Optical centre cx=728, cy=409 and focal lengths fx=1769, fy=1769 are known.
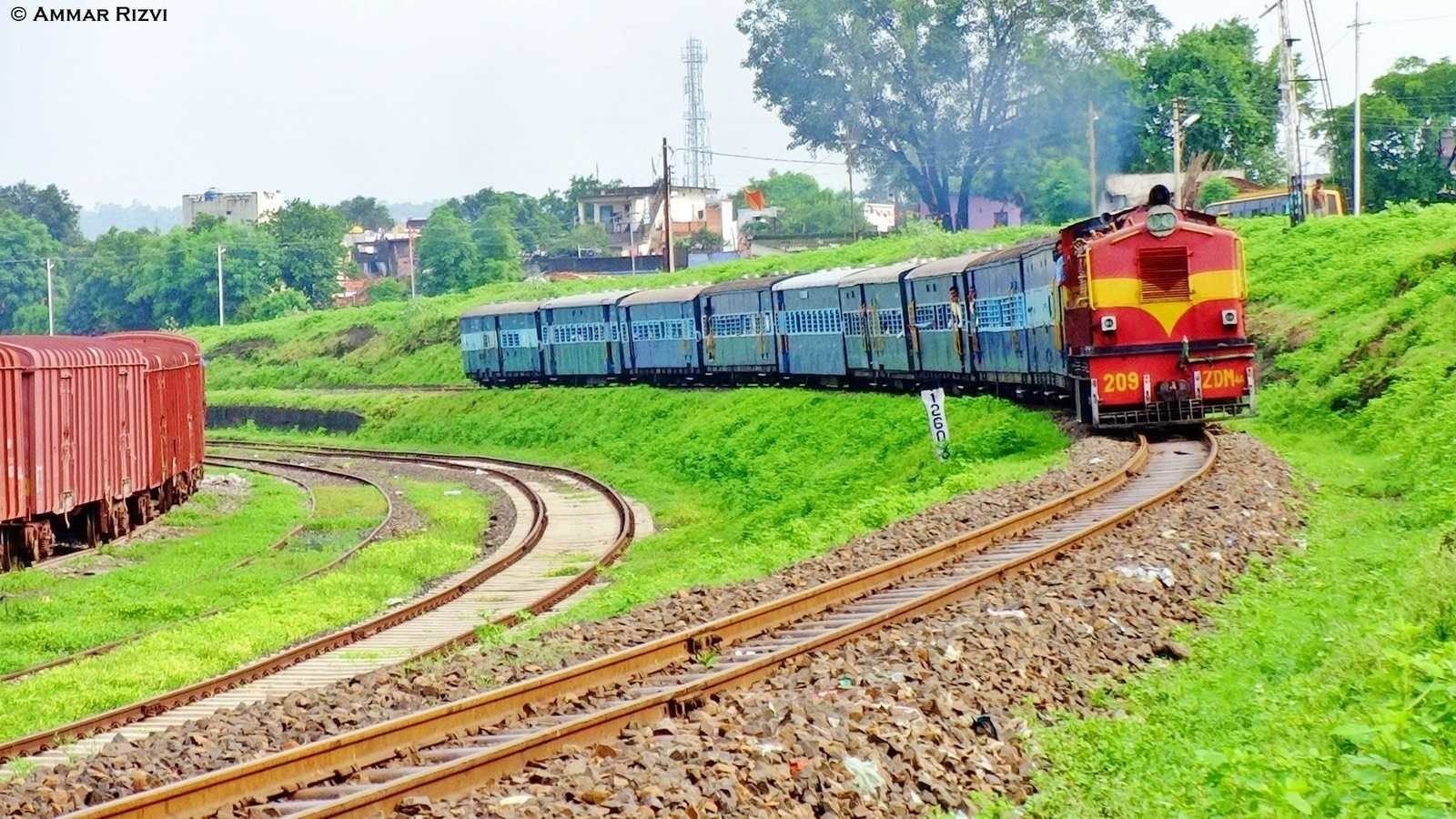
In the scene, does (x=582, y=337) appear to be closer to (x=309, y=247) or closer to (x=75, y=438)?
(x=75, y=438)

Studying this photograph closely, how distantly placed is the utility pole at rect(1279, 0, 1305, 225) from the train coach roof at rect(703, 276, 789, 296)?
12555 mm

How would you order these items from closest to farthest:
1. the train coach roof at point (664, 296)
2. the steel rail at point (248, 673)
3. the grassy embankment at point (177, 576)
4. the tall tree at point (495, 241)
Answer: the steel rail at point (248, 673) → the grassy embankment at point (177, 576) → the train coach roof at point (664, 296) → the tall tree at point (495, 241)

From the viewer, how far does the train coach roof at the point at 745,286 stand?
44406 millimetres

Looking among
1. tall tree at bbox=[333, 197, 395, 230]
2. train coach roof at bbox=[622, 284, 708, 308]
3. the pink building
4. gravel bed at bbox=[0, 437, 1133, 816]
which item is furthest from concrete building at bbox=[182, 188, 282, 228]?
gravel bed at bbox=[0, 437, 1133, 816]

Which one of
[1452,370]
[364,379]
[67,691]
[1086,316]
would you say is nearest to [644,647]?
[67,691]

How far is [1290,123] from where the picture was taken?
41469 mm

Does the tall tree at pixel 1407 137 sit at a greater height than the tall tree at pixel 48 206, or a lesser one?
lesser

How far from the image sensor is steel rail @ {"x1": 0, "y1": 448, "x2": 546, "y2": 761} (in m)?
12.1

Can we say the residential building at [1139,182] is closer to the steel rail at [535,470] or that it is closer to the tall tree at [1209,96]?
the tall tree at [1209,96]

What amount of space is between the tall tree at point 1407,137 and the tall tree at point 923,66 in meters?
16.1

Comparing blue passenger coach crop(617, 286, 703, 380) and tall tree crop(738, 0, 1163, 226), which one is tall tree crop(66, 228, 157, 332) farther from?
blue passenger coach crop(617, 286, 703, 380)

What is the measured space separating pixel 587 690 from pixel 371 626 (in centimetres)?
750

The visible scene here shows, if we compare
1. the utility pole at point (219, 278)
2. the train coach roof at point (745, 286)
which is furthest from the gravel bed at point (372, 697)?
the utility pole at point (219, 278)

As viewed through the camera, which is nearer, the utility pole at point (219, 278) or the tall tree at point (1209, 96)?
the tall tree at point (1209, 96)
